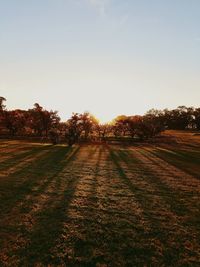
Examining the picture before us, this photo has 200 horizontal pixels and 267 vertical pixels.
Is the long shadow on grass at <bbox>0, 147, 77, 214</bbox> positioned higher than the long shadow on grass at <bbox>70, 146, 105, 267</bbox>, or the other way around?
the long shadow on grass at <bbox>0, 147, 77, 214</bbox>

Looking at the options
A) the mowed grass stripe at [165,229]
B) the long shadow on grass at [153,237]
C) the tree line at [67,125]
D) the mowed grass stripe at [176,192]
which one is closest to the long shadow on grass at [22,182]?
the long shadow on grass at [153,237]

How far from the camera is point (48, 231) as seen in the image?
9.76 meters

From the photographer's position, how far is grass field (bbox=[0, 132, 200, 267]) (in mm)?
8195

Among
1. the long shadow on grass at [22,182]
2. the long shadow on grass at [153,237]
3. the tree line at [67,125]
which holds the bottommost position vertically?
the long shadow on grass at [153,237]

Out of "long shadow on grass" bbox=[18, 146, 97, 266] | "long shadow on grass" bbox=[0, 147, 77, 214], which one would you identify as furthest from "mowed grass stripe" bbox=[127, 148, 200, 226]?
"long shadow on grass" bbox=[0, 147, 77, 214]

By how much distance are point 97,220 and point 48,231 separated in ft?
7.77

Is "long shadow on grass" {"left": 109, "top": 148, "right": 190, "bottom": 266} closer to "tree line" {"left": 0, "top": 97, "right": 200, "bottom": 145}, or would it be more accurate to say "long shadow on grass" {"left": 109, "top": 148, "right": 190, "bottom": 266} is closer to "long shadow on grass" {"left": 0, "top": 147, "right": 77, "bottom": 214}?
"long shadow on grass" {"left": 0, "top": 147, "right": 77, "bottom": 214}

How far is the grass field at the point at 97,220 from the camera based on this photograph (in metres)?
8.20

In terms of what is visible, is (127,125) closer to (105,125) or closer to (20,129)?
(105,125)

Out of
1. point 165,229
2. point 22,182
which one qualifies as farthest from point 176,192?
point 22,182

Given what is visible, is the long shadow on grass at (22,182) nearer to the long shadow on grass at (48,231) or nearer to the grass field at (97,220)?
the grass field at (97,220)

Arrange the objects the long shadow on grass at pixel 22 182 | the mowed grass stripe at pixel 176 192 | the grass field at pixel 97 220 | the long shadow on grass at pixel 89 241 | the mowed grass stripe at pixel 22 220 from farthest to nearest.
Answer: the long shadow on grass at pixel 22 182
the mowed grass stripe at pixel 176 192
the mowed grass stripe at pixel 22 220
the grass field at pixel 97 220
the long shadow on grass at pixel 89 241

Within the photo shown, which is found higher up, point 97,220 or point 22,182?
point 22,182

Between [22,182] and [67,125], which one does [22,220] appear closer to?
[22,182]
